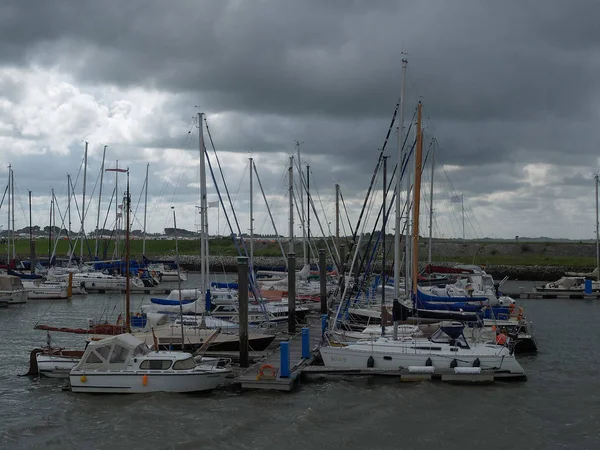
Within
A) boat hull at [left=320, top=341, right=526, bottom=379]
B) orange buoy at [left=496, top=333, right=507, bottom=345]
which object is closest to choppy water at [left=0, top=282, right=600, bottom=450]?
boat hull at [left=320, top=341, right=526, bottom=379]

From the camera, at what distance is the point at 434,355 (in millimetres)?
28156

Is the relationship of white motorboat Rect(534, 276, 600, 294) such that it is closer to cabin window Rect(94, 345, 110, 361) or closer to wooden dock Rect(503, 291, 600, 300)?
wooden dock Rect(503, 291, 600, 300)

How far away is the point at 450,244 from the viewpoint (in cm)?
14700

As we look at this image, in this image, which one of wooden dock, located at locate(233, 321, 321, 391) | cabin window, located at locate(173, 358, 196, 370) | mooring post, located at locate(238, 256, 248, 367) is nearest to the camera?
cabin window, located at locate(173, 358, 196, 370)

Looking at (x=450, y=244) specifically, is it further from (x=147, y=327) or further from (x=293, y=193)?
(x=147, y=327)

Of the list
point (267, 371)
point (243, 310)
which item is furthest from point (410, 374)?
point (243, 310)

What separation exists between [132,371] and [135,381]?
382mm

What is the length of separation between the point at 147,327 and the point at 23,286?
3666cm

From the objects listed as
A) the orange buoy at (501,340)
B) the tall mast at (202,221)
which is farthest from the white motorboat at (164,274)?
the orange buoy at (501,340)

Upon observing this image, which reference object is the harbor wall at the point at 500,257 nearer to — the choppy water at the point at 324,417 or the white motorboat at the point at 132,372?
the choppy water at the point at 324,417

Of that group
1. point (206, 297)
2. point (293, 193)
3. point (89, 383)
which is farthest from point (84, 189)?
point (89, 383)

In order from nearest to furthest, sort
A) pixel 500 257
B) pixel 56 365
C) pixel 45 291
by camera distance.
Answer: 1. pixel 56 365
2. pixel 45 291
3. pixel 500 257

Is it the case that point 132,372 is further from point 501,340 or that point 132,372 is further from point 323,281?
point 323,281

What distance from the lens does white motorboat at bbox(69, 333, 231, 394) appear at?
2595 centimetres
